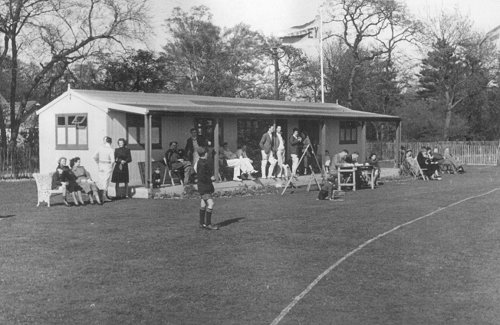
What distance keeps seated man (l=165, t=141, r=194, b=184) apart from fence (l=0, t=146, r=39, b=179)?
950 cm

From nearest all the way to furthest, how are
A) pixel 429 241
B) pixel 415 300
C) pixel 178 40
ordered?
1. pixel 415 300
2. pixel 429 241
3. pixel 178 40

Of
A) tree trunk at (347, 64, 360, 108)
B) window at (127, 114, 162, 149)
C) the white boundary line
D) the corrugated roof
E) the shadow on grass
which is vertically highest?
tree trunk at (347, 64, 360, 108)

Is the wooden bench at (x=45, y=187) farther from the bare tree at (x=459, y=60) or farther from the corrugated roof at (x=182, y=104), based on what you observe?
the bare tree at (x=459, y=60)

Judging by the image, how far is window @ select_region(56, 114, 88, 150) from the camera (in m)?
21.2

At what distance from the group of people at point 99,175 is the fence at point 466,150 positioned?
24.8m

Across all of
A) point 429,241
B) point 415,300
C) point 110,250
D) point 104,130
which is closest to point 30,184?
point 104,130

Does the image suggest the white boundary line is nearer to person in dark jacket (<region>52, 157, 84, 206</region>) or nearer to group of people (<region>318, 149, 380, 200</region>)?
group of people (<region>318, 149, 380, 200</region>)

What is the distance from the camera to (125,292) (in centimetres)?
779

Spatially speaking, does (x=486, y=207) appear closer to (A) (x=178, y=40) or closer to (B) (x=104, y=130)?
(B) (x=104, y=130)

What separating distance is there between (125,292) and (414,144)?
3761cm

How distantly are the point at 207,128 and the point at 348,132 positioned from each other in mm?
9982

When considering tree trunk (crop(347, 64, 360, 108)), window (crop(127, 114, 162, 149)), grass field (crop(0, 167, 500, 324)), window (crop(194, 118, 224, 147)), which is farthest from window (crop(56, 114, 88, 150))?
tree trunk (crop(347, 64, 360, 108))

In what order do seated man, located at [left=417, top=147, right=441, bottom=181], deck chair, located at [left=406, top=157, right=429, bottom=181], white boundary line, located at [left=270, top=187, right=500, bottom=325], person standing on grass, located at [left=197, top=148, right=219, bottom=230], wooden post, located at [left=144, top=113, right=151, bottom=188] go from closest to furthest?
white boundary line, located at [left=270, top=187, right=500, bottom=325] → person standing on grass, located at [left=197, top=148, right=219, bottom=230] → wooden post, located at [left=144, top=113, right=151, bottom=188] → deck chair, located at [left=406, top=157, right=429, bottom=181] → seated man, located at [left=417, top=147, right=441, bottom=181]

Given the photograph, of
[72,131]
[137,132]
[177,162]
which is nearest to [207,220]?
[177,162]
